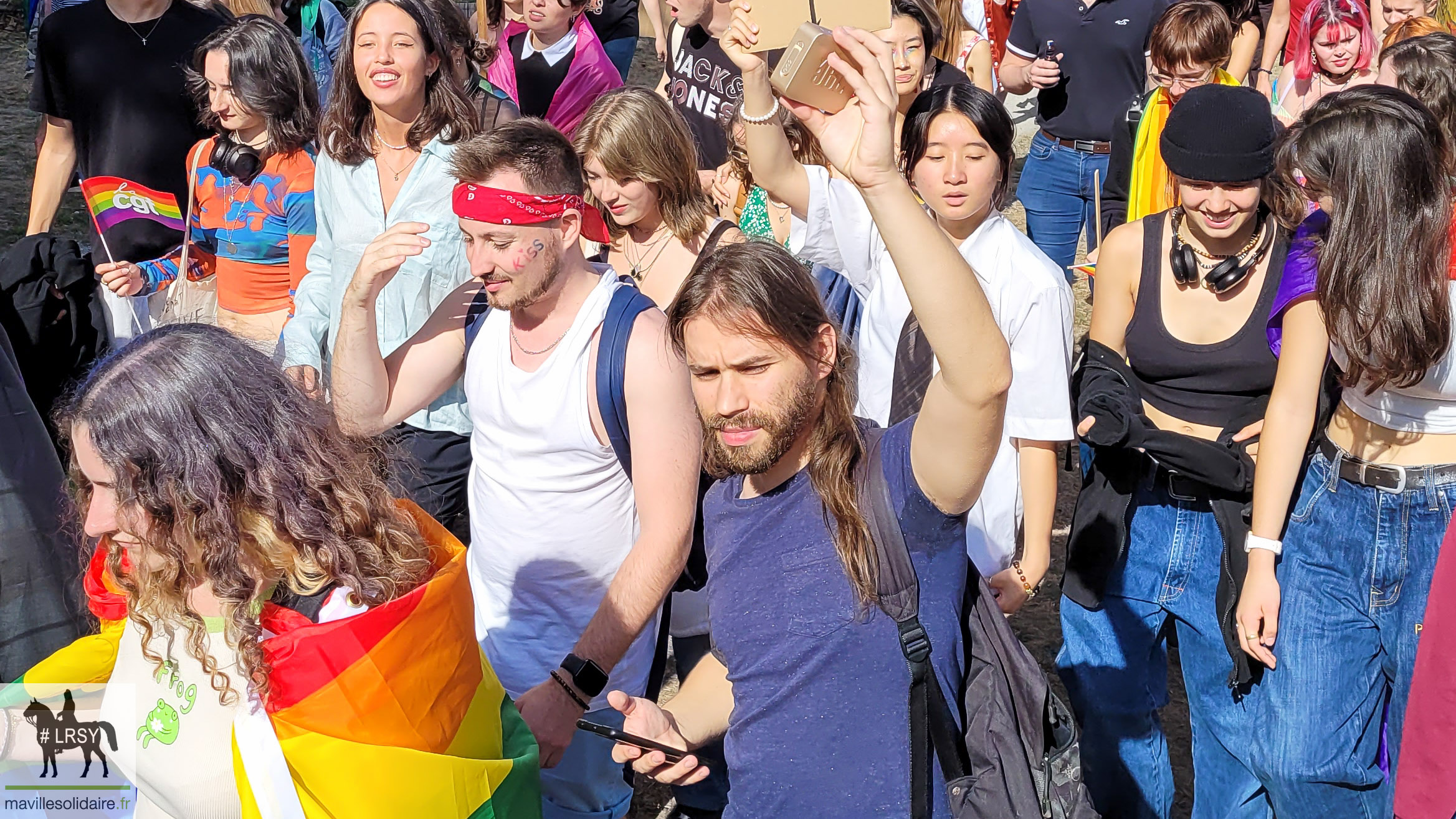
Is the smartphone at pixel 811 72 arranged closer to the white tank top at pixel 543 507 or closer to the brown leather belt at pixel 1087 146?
the white tank top at pixel 543 507

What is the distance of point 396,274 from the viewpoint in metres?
3.79

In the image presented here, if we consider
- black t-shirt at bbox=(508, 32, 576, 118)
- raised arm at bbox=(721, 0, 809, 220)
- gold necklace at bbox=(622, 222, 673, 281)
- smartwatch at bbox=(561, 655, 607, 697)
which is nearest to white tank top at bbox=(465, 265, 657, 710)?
smartwatch at bbox=(561, 655, 607, 697)

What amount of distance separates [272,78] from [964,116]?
2375 mm

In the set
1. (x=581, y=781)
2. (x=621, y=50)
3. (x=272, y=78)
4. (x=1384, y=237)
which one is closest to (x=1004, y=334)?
(x=1384, y=237)

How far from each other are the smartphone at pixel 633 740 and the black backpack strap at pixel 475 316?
1.13 meters

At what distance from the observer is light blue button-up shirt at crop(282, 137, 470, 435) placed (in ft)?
12.5

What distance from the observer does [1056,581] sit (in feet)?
17.4

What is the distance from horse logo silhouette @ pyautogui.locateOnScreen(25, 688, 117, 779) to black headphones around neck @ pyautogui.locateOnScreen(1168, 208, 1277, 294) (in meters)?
2.54

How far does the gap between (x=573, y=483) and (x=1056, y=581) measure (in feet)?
9.68

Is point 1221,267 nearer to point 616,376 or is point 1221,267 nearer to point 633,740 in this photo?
point 616,376

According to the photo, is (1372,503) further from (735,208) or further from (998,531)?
(735,208)

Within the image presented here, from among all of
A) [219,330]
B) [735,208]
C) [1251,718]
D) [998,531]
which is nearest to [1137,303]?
[998,531]

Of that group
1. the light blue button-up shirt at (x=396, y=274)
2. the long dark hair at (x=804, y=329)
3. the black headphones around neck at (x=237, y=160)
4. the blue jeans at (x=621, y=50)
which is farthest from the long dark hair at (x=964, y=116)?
the blue jeans at (x=621, y=50)

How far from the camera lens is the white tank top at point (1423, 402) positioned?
2.79 meters
